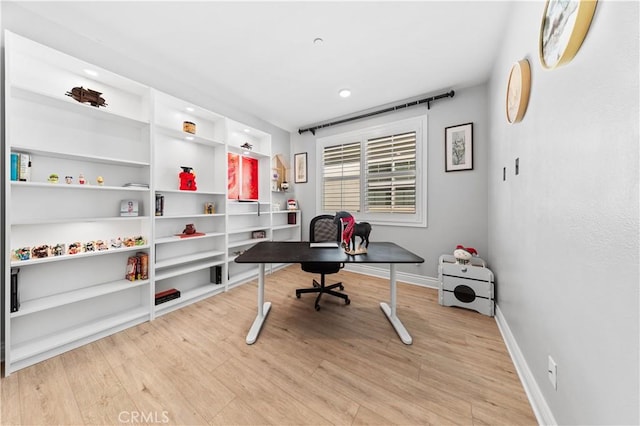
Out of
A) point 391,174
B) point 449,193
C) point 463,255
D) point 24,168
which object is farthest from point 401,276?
point 24,168

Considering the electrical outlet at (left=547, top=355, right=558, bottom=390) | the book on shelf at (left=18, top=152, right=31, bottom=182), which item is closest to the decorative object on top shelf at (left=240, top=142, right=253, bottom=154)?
the book on shelf at (left=18, top=152, right=31, bottom=182)

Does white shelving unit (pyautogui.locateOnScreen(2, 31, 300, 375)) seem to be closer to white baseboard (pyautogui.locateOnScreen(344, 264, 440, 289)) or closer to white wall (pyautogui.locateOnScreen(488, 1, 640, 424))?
white baseboard (pyautogui.locateOnScreen(344, 264, 440, 289))

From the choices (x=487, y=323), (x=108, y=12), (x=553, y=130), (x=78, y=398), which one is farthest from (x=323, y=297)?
(x=108, y=12)

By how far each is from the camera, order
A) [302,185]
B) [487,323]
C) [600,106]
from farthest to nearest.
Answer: [302,185]
[487,323]
[600,106]

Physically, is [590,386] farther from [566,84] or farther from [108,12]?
[108,12]

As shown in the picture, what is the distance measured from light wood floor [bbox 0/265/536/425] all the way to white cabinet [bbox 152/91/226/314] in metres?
0.56

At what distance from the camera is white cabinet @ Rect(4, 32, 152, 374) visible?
64.4 inches

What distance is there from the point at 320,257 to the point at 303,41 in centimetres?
203

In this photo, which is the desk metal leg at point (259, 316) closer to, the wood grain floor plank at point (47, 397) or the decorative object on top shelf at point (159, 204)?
the wood grain floor plank at point (47, 397)

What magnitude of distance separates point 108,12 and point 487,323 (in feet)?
14.3

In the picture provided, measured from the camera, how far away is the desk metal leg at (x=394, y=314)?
1.85 m

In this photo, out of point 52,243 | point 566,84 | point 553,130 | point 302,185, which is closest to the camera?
point 566,84

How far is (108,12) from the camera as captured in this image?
173cm

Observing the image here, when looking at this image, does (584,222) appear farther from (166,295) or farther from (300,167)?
(300,167)
